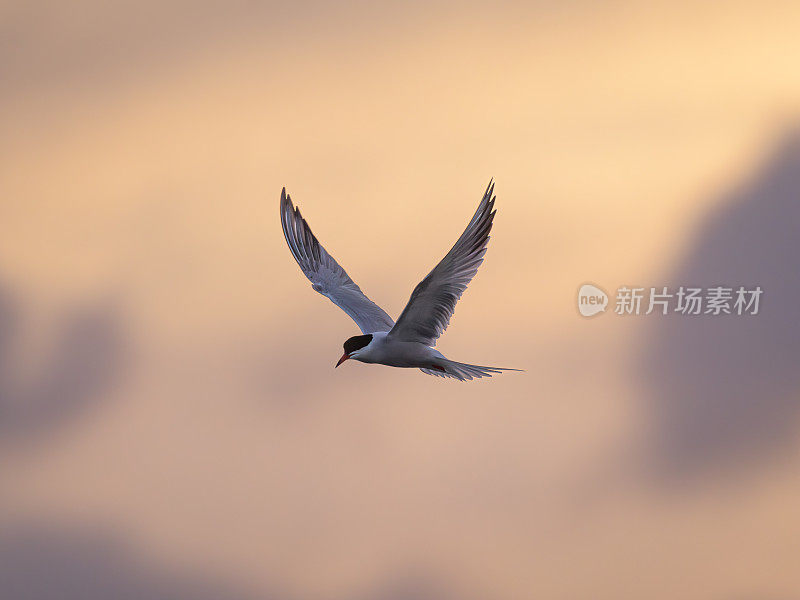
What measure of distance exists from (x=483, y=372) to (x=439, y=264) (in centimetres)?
185

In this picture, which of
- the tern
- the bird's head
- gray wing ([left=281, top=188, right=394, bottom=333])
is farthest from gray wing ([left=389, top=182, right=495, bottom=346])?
gray wing ([left=281, top=188, right=394, bottom=333])

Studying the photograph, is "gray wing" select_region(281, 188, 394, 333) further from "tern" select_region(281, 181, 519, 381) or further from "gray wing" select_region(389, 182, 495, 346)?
"gray wing" select_region(389, 182, 495, 346)

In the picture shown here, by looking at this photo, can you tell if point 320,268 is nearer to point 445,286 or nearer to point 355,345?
point 355,345

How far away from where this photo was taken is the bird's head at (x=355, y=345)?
13250 mm

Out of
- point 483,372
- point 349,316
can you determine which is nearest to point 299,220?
point 349,316

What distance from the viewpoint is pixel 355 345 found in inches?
523

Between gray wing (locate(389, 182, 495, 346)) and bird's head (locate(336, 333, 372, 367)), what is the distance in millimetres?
504

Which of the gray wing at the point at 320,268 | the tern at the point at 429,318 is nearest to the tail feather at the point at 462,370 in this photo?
the tern at the point at 429,318

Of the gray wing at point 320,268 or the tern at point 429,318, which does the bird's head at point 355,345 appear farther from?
the gray wing at point 320,268

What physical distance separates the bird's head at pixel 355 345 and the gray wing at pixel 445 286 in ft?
1.65

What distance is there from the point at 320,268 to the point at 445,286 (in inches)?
181

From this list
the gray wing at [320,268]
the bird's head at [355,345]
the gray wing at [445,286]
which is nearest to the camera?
the gray wing at [445,286]

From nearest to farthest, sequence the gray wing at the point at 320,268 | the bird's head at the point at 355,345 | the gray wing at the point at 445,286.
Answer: the gray wing at the point at 445,286
the bird's head at the point at 355,345
the gray wing at the point at 320,268

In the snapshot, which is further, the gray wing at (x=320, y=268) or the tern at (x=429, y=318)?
the gray wing at (x=320, y=268)
